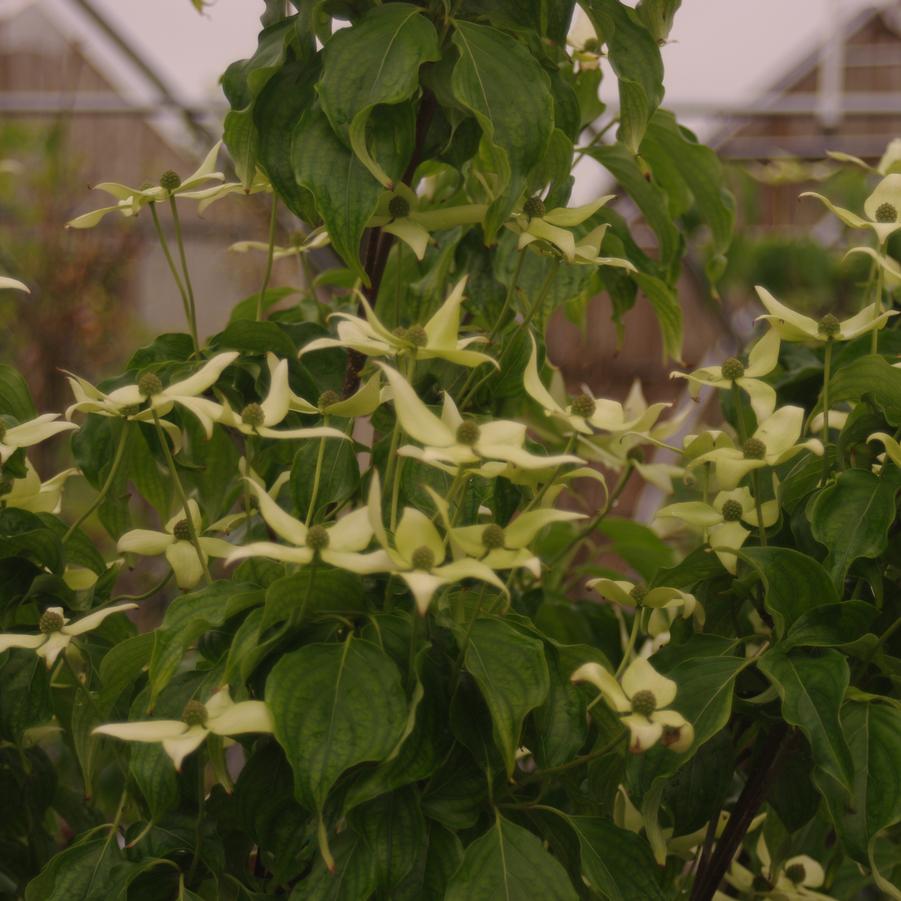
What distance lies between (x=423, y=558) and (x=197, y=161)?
2.75 m

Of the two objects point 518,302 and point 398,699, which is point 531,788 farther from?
point 518,302

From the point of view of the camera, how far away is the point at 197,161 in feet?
10.2

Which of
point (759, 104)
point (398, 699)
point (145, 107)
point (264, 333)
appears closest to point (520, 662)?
point (398, 699)

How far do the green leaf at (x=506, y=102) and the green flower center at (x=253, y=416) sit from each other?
15 cm

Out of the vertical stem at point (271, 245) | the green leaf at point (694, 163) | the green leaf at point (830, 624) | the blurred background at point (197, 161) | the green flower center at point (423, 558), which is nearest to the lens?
the green flower center at point (423, 558)

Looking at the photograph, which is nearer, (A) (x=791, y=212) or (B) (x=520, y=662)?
(B) (x=520, y=662)

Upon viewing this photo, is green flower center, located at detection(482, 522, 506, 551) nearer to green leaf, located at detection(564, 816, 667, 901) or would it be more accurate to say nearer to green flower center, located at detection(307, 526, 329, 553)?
green flower center, located at detection(307, 526, 329, 553)

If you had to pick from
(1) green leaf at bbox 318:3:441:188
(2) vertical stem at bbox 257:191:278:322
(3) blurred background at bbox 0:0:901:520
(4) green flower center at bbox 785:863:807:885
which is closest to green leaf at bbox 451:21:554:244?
(1) green leaf at bbox 318:3:441:188

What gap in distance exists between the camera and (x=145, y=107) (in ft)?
9.11

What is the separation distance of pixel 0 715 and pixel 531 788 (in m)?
0.30

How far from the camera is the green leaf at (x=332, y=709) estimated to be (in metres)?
0.55

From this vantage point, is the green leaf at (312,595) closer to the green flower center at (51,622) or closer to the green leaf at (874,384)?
the green flower center at (51,622)

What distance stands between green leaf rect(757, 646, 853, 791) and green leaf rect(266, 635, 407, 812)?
0.18 m

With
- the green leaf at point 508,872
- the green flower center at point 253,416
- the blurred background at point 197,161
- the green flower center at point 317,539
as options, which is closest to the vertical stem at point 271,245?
the green flower center at point 253,416
